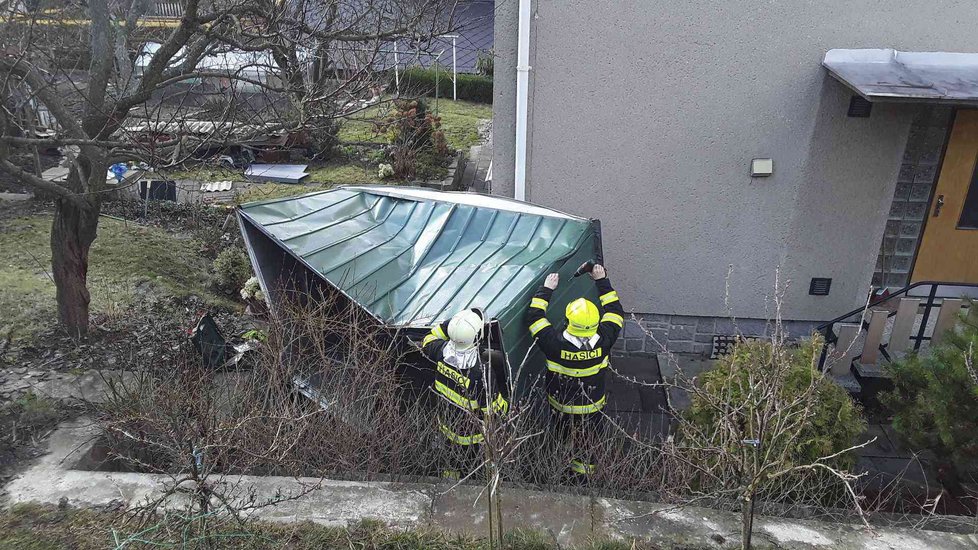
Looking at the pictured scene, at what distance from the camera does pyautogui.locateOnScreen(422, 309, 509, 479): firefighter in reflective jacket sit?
4.62m

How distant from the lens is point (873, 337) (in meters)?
6.21

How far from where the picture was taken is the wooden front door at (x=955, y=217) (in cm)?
654

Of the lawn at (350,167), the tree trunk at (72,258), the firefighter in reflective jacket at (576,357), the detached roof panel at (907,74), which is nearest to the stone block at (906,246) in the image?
the detached roof panel at (907,74)

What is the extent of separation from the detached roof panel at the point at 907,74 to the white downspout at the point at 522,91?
2.73 meters

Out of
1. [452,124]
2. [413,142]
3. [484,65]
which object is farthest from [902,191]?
[484,65]

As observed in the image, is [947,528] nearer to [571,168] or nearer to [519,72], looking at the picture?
[571,168]

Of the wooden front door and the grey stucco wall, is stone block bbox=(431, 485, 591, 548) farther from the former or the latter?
the wooden front door

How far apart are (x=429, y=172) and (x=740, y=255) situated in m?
7.22

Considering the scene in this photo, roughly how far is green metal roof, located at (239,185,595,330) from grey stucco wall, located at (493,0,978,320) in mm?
970

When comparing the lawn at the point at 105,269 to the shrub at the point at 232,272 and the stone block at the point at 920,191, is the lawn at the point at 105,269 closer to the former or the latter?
the shrub at the point at 232,272

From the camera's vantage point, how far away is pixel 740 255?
6.80 meters

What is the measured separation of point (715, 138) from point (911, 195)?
2333mm

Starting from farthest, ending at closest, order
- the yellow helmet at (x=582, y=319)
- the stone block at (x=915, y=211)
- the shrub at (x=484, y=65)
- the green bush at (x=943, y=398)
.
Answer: the shrub at (x=484, y=65) → the stone block at (x=915, y=211) → the yellow helmet at (x=582, y=319) → the green bush at (x=943, y=398)

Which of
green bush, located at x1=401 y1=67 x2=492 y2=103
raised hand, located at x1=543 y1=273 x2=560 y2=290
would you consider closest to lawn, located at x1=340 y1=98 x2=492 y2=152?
green bush, located at x1=401 y1=67 x2=492 y2=103
